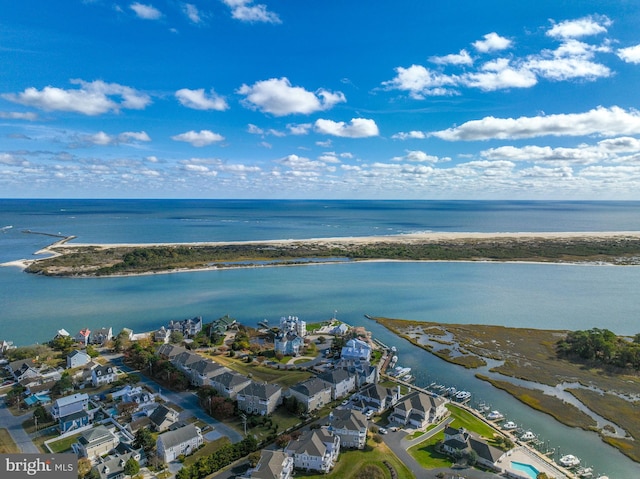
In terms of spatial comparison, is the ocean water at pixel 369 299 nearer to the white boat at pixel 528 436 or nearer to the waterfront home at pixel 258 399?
the white boat at pixel 528 436

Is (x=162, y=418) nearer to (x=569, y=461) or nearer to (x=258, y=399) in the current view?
(x=258, y=399)

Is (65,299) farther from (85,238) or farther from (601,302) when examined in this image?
(601,302)

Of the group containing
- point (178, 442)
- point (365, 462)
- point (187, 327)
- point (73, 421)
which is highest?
point (187, 327)

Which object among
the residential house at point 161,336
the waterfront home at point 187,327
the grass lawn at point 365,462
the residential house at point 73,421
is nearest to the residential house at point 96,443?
the residential house at point 73,421

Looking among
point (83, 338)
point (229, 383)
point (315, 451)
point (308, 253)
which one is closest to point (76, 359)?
point (83, 338)

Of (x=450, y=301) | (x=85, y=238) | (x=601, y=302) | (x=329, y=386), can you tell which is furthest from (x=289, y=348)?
(x=85, y=238)

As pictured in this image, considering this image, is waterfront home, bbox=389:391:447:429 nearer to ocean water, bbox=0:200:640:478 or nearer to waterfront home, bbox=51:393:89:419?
ocean water, bbox=0:200:640:478
